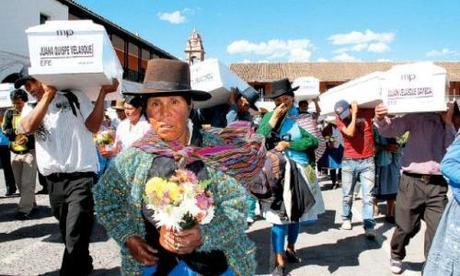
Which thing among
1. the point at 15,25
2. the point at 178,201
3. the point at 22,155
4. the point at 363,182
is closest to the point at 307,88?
the point at 363,182

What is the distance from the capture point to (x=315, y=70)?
165ft

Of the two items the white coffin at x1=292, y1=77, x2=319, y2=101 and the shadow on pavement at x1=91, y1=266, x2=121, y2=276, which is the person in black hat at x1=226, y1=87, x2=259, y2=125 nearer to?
the shadow on pavement at x1=91, y1=266, x2=121, y2=276

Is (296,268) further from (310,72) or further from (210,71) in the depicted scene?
(310,72)

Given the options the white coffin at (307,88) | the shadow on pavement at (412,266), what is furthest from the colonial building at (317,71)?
the shadow on pavement at (412,266)

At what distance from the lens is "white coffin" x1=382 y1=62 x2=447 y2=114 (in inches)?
157

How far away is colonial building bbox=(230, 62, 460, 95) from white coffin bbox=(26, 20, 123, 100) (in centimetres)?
4425

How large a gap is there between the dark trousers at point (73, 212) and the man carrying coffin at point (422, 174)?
2.89 meters

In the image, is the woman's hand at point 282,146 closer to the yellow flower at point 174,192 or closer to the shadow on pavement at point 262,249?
the shadow on pavement at point 262,249

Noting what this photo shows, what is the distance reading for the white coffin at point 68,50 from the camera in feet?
11.1

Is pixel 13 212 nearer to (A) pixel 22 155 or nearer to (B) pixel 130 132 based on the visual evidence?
(A) pixel 22 155

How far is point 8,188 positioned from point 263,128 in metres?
6.68

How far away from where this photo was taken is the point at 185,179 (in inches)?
74.9

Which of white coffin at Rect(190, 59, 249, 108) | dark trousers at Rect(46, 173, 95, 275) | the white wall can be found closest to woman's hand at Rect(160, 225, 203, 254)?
dark trousers at Rect(46, 173, 95, 275)

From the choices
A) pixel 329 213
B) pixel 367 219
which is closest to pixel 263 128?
pixel 367 219
